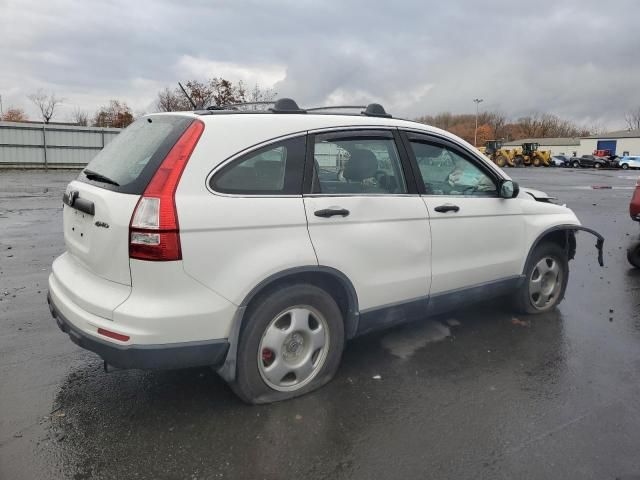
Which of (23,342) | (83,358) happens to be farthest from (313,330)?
(23,342)

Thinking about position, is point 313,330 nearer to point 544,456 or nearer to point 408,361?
point 408,361

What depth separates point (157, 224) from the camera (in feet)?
8.54

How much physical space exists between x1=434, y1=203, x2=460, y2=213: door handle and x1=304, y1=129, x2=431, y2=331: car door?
14 cm

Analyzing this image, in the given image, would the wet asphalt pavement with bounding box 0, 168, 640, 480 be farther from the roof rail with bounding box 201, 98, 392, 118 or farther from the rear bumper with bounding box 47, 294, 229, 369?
the roof rail with bounding box 201, 98, 392, 118

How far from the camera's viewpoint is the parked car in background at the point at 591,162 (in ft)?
171

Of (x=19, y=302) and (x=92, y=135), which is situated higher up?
(x=92, y=135)

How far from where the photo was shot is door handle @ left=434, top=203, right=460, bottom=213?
12.2 feet

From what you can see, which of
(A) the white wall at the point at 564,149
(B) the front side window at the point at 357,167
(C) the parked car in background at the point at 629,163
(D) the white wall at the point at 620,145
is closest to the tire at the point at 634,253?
(B) the front side window at the point at 357,167

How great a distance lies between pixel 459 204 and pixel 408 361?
127 centimetres

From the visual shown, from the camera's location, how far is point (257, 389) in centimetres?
306

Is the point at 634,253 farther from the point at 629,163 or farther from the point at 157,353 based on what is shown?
the point at 629,163

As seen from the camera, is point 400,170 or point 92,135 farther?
point 92,135

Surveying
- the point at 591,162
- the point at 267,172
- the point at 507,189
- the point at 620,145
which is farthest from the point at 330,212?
the point at 620,145

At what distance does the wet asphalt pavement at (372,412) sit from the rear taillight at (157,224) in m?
1.06
